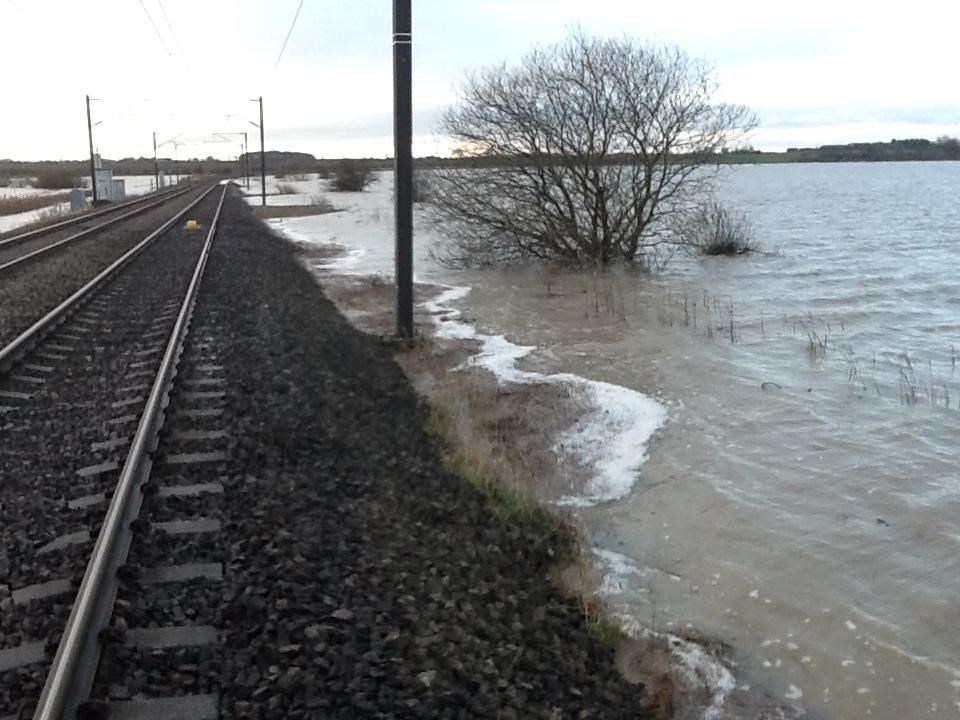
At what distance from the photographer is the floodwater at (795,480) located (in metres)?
5.52

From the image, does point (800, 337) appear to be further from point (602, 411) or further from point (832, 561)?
point (832, 561)

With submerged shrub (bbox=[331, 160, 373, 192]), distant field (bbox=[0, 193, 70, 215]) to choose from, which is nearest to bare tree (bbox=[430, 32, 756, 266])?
distant field (bbox=[0, 193, 70, 215])

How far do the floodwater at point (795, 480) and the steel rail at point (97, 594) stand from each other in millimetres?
3123

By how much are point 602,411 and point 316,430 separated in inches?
167

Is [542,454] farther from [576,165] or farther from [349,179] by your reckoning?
[349,179]

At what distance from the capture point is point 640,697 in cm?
457

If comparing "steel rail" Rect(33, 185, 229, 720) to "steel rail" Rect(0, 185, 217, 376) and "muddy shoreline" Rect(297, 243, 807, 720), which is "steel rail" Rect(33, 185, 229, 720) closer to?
"muddy shoreline" Rect(297, 243, 807, 720)

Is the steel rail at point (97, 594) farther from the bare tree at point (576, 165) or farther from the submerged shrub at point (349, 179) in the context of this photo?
the submerged shrub at point (349, 179)

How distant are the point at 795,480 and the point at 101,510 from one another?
6059 mm

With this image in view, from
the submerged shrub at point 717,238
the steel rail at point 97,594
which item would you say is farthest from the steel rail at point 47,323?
the submerged shrub at point 717,238

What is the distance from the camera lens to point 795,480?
8.45 metres

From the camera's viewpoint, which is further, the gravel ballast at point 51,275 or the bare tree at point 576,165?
the bare tree at point 576,165

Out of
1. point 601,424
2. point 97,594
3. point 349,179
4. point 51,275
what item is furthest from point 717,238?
point 349,179

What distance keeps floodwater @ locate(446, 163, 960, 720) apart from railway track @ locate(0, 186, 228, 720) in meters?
2.96
